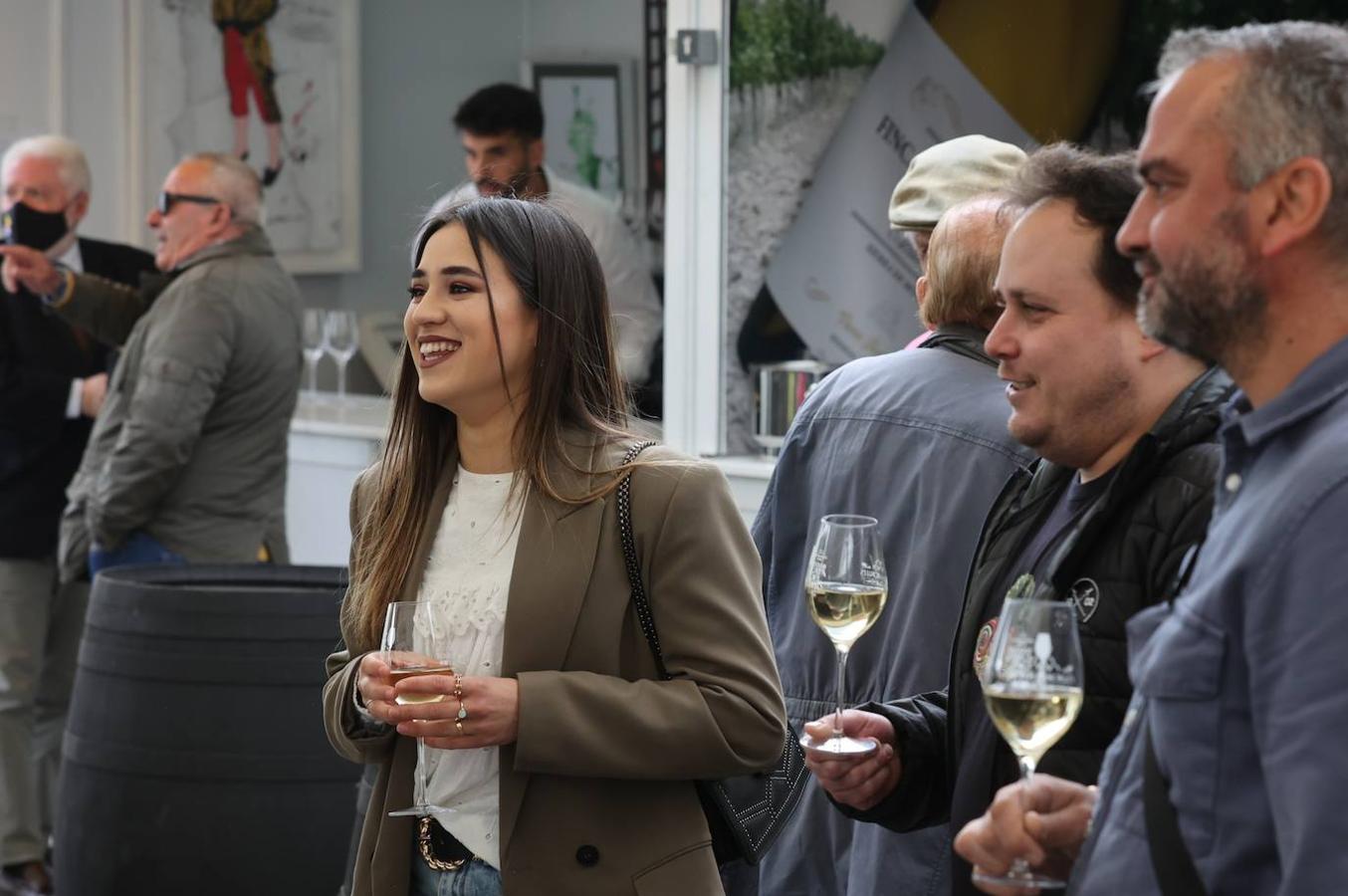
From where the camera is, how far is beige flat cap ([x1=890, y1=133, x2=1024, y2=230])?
3059 mm

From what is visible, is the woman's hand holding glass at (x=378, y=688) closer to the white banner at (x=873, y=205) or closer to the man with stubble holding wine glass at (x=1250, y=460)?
the man with stubble holding wine glass at (x=1250, y=460)

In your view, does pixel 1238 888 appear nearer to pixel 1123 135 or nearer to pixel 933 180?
pixel 933 180

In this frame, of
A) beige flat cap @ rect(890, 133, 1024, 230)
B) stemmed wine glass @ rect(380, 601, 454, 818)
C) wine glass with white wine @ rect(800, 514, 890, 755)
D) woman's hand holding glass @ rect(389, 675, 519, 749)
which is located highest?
beige flat cap @ rect(890, 133, 1024, 230)

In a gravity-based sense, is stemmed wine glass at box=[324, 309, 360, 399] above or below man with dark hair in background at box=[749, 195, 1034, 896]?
above

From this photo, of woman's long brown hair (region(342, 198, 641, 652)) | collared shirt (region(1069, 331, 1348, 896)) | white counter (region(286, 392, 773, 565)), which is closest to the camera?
collared shirt (region(1069, 331, 1348, 896))

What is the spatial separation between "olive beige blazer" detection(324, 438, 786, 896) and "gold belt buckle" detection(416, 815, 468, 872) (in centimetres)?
2

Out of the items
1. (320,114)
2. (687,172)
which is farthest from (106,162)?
(687,172)

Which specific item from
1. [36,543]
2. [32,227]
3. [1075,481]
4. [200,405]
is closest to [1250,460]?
[1075,481]

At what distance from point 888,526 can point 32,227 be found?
3.83 m

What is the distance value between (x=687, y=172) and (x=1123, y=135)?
1110 millimetres

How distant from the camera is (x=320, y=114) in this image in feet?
24.2

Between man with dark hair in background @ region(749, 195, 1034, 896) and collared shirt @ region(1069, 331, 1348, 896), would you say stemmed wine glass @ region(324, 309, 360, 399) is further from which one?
collared shirt @ region(1069, 331, 1348, 896)

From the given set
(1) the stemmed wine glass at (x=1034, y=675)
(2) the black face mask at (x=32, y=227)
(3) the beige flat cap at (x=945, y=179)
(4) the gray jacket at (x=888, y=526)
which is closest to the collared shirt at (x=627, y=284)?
(2) the black face mask at (x=32, y=227)

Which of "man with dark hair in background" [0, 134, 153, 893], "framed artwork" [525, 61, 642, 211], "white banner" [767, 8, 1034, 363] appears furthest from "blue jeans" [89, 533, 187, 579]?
"framed artwork" [525, 61, 642, 211]
